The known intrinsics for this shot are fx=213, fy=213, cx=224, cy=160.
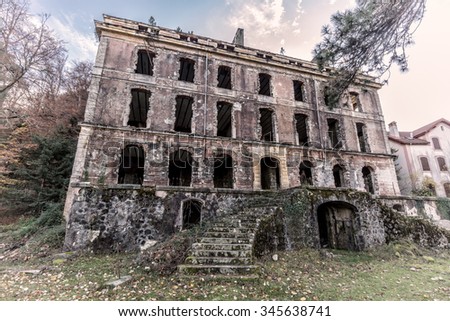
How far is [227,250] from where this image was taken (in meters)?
6.36

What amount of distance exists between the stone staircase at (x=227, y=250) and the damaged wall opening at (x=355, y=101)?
14278 millimetres

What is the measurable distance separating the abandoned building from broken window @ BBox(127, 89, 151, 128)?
0.12m

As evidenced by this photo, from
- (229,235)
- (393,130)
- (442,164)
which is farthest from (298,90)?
(442,164)

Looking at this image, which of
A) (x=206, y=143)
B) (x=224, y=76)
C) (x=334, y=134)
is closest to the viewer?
(x=206, y=143)

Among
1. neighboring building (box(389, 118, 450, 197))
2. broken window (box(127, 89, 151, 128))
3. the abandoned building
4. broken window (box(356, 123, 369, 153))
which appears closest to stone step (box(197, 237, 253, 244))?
the abandoned building

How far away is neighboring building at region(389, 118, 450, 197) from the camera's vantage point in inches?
821

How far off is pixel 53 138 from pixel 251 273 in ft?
48.9

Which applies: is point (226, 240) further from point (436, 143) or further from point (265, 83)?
point (436, 143)

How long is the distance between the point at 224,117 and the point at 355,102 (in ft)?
36.9

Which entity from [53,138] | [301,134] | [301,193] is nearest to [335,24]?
[301,193]

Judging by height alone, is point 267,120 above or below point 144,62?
below

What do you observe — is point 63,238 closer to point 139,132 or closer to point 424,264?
point 139,132

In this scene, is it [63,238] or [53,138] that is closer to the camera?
[63,238]

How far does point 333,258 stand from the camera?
7.64 metres
